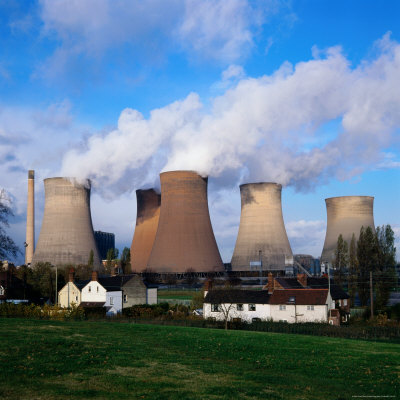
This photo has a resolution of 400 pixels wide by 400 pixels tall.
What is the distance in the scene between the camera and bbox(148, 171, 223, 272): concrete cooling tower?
4272 cm

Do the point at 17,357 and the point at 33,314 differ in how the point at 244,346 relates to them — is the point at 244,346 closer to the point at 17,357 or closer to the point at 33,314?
the point at 17,357

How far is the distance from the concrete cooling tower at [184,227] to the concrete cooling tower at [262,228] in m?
4.24

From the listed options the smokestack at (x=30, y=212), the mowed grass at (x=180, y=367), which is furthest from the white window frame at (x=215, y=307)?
the smokestack at (x=30, y=212)

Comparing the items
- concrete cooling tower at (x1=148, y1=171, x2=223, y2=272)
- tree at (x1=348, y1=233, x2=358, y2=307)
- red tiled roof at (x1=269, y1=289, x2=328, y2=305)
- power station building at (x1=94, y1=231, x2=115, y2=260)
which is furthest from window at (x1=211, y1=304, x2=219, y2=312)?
power station building at (x1=94, y1=231, x2=115, y2=260)

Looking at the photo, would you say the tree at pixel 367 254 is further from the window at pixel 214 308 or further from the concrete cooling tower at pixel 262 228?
the window at pixel 214 308

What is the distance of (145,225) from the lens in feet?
179

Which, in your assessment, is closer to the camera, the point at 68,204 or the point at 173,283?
the point at 68,204

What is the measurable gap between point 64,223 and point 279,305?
22.2m

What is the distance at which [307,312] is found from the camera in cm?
2739

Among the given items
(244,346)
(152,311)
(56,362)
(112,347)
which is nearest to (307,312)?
(152,311)

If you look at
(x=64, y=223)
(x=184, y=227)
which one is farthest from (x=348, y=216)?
(x=64, y=223)

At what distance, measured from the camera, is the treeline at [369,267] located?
108 ft

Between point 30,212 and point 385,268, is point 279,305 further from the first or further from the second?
point 30,212

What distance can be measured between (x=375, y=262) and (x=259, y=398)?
32652mm
